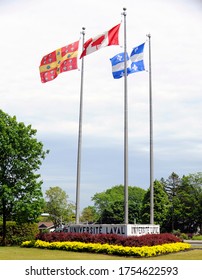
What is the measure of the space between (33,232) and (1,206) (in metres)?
3.30

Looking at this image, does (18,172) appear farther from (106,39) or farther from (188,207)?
(188,207)

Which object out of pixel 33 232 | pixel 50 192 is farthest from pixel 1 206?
pixel 50 192

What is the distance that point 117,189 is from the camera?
8475 cm

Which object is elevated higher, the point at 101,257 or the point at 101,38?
the point at 101,38

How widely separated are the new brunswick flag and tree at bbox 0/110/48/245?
19.1 feet

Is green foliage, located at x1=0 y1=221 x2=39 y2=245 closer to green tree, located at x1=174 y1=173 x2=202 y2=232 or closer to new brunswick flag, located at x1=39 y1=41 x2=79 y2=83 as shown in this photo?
new brunswick flag, located at x1=39 y1=41 x2=79 y2=83

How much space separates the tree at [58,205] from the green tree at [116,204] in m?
11.6

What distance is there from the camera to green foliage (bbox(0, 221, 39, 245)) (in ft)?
86.9

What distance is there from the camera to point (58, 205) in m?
57.6

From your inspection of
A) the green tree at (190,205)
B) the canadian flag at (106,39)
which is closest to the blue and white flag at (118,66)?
the canadian flag at (106,39)

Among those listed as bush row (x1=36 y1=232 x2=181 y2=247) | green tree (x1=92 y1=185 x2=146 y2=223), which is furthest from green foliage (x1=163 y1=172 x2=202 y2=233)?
bush row (x1=36 y1=232 x2=181 y2=247)

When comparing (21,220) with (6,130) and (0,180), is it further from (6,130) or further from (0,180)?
(6,130)

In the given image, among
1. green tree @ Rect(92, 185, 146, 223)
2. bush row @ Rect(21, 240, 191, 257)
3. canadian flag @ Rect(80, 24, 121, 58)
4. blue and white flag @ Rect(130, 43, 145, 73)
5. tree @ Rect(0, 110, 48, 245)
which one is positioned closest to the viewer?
bush row @ Rect(21, 240, 191, 257)

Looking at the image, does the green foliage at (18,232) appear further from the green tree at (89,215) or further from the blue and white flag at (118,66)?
the green tree at (89,215)
